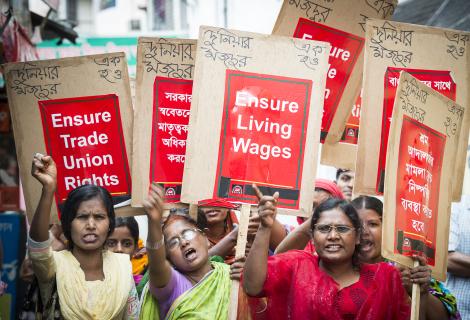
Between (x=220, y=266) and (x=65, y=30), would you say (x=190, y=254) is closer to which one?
(x=220, y=266)

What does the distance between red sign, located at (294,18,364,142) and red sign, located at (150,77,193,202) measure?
35.3 inches

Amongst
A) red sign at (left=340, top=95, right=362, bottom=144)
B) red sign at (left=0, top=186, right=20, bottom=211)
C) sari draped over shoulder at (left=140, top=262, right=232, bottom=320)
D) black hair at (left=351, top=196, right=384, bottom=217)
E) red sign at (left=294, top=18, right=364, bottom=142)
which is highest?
red sign at (left=294, top=18, right=364, bottom=142)

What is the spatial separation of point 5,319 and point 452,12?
5992 mm

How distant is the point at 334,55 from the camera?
4414 mm

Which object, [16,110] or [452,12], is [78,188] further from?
[452,12]

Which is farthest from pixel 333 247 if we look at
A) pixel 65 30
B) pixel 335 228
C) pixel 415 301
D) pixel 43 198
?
pixel 65 30

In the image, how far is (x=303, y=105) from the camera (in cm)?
373

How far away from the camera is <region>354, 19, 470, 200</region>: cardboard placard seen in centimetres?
389

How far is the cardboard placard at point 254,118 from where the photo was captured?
3.60m

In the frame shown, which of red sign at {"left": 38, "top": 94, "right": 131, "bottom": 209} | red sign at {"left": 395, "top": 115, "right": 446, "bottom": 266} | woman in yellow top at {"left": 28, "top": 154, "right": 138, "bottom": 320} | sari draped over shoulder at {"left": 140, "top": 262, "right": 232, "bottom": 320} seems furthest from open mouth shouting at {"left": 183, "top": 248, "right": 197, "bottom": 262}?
red sign at {"left": 395, "top": 115, "right": 446, "bottom": 266}

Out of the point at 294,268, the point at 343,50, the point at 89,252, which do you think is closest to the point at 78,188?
the point at 89,252

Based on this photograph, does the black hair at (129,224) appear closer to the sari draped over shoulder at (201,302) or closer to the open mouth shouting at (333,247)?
the sari draped over shoulder at (201,302)

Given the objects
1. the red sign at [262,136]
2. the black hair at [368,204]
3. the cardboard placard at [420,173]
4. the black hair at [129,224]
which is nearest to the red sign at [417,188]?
the cardboard placard at [420,173]

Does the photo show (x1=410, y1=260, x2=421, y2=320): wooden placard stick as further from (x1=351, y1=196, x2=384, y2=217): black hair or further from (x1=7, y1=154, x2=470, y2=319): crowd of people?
(x1=351, y1=196, x2=384, y2=217): black hair
